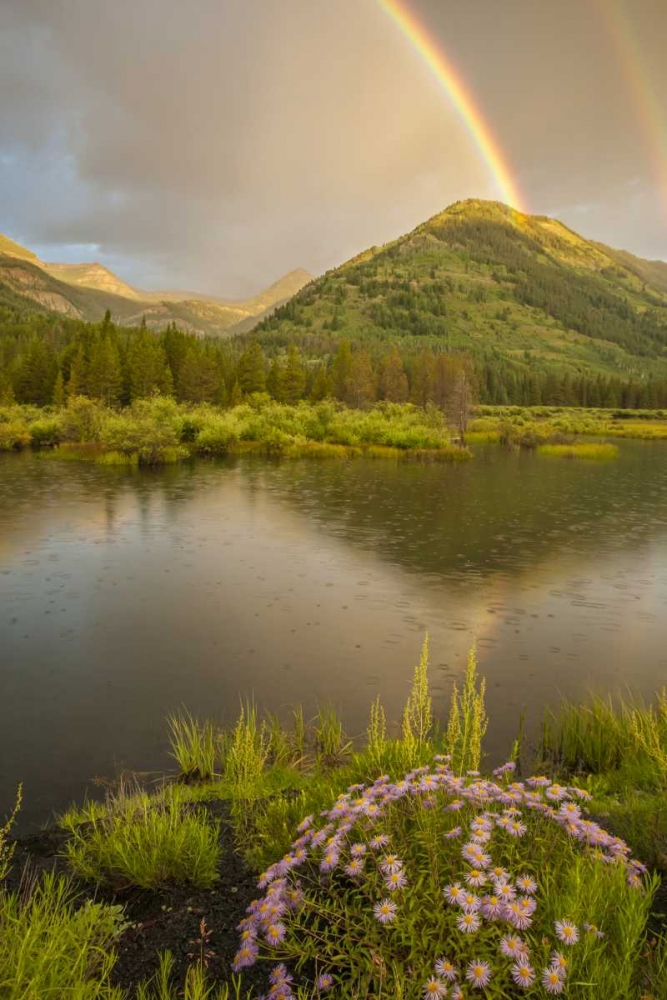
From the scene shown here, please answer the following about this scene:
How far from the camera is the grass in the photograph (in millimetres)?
59344

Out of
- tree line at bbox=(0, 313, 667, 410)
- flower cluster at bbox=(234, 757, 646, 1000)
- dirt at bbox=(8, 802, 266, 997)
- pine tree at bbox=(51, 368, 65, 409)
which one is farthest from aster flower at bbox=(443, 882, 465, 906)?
pine tree at bbox=(51, 368, 65, 409)

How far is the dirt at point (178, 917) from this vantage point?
12.9ft

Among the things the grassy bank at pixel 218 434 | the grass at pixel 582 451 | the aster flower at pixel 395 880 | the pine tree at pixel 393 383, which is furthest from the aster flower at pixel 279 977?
the pine tree at pixel 393 383

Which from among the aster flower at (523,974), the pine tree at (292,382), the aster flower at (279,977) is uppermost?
the pine tree at (292,382)

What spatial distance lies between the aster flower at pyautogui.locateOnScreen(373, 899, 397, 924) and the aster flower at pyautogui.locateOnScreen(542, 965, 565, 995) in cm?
81

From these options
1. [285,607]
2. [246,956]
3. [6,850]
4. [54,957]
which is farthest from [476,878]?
Answer: [285,607]

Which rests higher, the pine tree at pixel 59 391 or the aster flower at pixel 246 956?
the pine tree at pixel 59 391

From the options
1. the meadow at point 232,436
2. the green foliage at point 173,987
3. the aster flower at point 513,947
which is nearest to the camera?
the aster flower at point 513,947

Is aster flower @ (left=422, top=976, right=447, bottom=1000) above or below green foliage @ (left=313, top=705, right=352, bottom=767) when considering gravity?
above

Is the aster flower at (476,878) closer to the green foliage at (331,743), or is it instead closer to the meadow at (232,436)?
the green foliage at (331,743)

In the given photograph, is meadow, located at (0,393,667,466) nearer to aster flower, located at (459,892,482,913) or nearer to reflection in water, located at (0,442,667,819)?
reflection in water, located at (0,442,667,819)

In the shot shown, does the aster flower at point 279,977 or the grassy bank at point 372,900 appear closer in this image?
the grassy bank at point 372,900

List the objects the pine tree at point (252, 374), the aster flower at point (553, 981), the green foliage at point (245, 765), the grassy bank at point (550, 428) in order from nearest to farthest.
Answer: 1. the aster flower at point (553, 981)
2. the green foliage at point (245, 765)
3. the grassy bank at point (550, 428)
4. the pine tree at point (252, 374)

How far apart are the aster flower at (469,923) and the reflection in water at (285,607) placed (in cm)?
533
